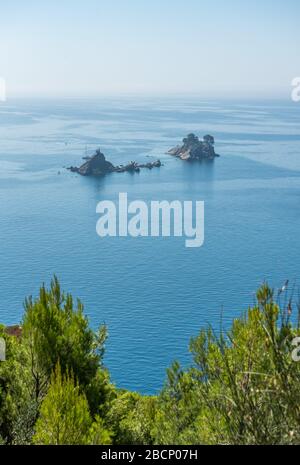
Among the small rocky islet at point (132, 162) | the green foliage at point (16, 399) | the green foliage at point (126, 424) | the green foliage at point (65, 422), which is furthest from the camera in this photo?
the small rocky islet at point (132, 162)

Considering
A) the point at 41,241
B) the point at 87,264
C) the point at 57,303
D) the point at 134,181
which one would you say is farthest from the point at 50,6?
the point at 57,303

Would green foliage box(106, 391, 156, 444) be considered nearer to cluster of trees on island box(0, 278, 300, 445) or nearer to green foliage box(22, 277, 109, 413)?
cluster of trees on island box(0, 278, 300, 445)

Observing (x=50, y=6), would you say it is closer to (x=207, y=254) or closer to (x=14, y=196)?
(x=14, y=196)

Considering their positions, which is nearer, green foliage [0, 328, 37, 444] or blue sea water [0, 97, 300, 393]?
green foliage [0, 328, 37, 444]

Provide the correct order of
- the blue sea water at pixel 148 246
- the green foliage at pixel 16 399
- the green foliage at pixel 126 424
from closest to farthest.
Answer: the green foliage at pixel 16 399 → the green foliage at pixel 126 424 → the blue sea water at pixel 148 246

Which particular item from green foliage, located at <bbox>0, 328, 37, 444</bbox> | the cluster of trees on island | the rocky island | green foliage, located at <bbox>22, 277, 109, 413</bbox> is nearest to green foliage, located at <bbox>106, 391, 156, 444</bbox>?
the cluster of trees on island

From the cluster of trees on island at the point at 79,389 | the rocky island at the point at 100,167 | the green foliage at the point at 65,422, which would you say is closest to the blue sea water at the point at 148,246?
the rocky island at the point at 100,167

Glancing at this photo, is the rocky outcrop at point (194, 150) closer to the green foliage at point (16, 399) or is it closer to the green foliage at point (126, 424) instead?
the green foliage at point (126, 424)
